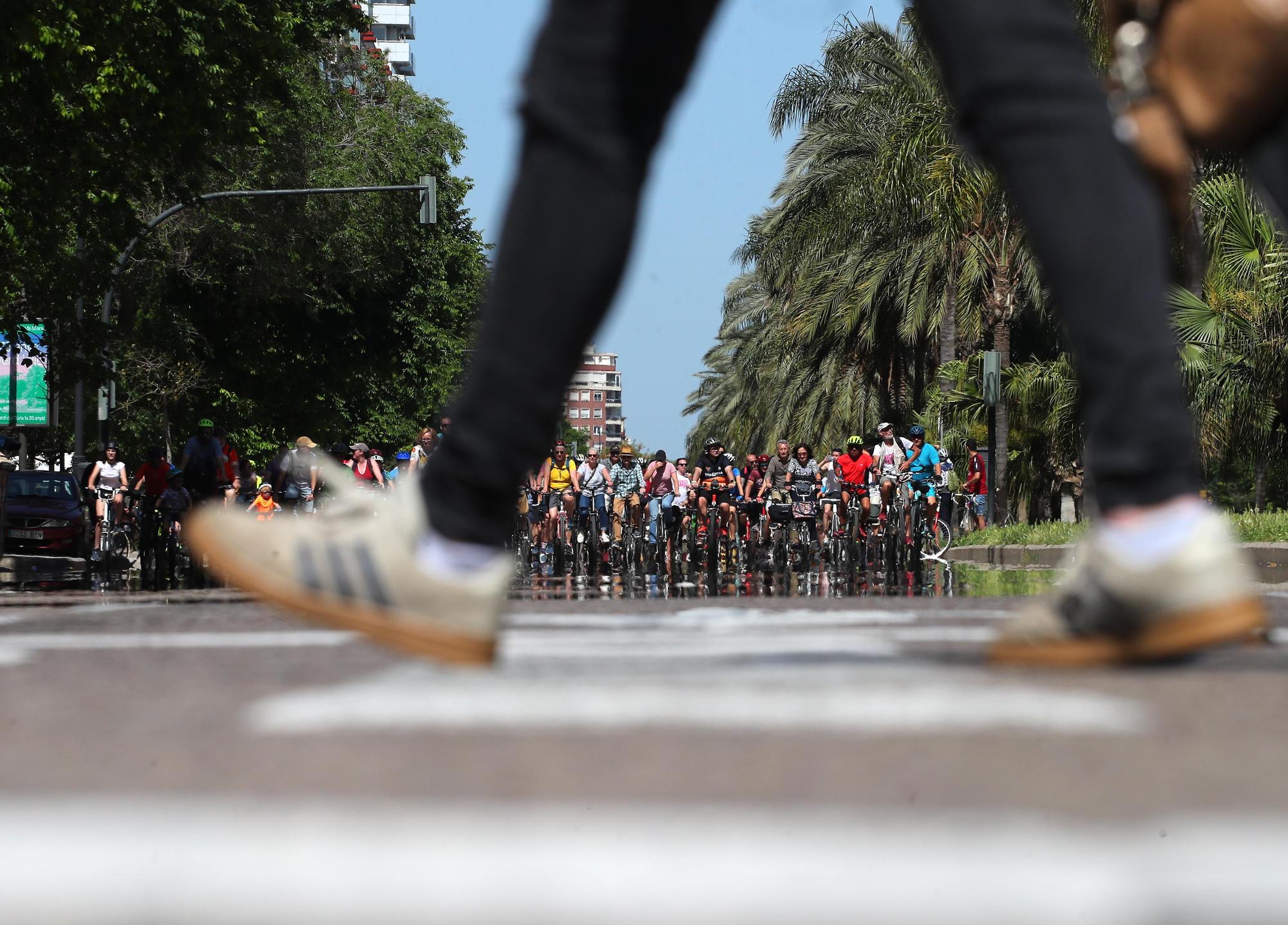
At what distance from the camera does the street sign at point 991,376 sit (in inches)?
1045

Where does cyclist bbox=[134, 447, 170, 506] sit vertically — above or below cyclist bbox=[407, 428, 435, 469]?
below

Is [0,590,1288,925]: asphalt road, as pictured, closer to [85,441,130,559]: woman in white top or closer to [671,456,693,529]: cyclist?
[671,456,693,529]: cyclist

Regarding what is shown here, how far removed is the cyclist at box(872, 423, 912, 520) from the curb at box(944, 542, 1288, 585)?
1.16 m

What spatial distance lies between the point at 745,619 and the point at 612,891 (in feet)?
8.82

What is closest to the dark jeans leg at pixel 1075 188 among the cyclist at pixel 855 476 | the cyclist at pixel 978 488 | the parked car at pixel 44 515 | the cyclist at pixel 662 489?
the cyclist at pixel 855 476

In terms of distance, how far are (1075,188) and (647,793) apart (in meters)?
1.40

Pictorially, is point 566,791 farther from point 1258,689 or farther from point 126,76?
point 126,76

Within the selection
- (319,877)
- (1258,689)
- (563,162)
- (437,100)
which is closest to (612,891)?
(319,877)

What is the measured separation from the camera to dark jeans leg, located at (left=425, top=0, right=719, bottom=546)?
269cm

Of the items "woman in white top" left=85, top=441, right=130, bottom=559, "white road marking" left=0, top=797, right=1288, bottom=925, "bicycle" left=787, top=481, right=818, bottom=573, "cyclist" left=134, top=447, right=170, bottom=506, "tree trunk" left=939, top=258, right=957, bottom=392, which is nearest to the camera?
"white road marking" left=0, top=797, right=1288, bottom=925

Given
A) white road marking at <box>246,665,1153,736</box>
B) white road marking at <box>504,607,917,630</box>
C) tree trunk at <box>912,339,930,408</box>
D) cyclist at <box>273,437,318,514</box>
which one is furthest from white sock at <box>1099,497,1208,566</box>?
tree trunk at <box>912,339,930,408</box>

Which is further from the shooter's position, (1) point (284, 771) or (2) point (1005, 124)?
(2) point (1005, 124)

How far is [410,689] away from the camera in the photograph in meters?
2.30

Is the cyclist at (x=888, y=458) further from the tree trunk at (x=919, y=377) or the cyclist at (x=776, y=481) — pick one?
the tree trunk at (x=919, y=377)
